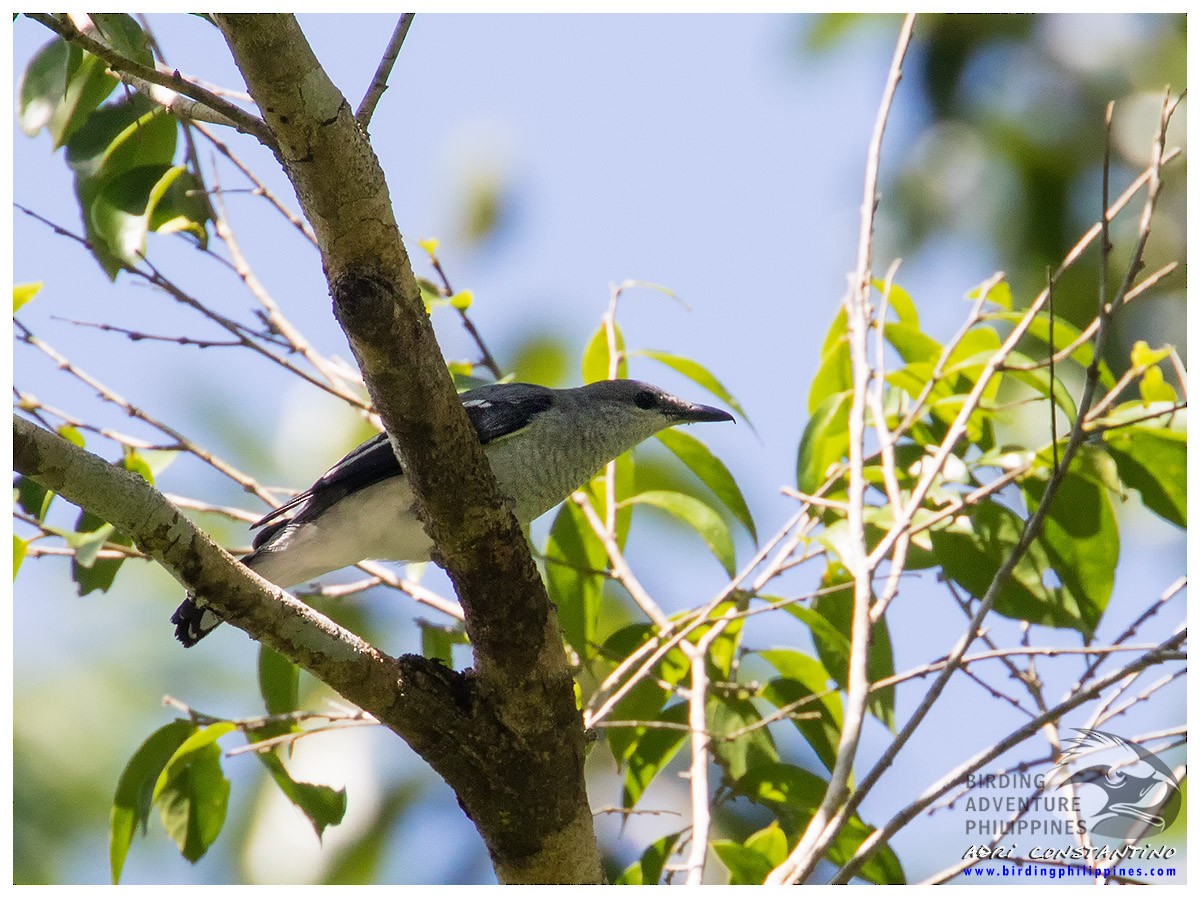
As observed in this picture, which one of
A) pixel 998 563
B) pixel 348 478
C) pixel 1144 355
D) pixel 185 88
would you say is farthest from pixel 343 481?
pixel 1144 355

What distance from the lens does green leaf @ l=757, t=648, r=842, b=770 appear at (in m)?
4.08

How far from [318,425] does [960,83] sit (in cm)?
523

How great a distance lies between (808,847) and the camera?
9.81 feet

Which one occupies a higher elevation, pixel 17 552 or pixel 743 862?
pixel 17 552

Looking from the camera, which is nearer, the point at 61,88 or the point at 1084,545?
the point at 61,88

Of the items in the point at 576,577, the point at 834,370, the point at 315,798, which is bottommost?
the point at 315,798

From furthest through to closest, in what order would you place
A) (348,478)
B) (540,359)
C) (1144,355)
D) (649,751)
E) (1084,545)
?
(540,359) < (348,478) < (649,751) < (1084,545) < (1144,355)

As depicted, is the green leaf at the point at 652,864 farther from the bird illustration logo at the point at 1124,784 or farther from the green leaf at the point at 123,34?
the green leaf at the point at 123,34

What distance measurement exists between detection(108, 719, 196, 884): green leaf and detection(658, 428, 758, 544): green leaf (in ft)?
6.27

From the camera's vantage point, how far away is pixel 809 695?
4.17m

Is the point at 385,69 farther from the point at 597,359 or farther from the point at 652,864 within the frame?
the point at 652,864

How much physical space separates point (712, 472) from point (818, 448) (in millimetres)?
388

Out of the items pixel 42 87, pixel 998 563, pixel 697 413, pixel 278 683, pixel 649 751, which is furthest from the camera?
pixel 697 413

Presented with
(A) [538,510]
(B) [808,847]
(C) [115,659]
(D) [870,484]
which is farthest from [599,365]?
(C) [115,659]
